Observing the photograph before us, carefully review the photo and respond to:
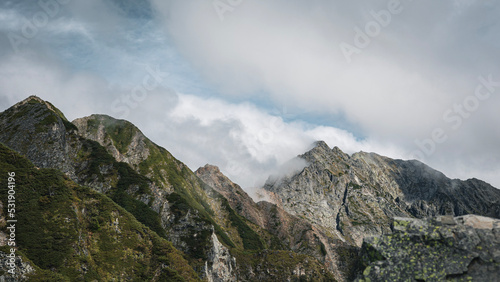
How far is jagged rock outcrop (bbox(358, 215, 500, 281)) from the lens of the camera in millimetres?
14406

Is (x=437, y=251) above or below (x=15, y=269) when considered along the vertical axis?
above

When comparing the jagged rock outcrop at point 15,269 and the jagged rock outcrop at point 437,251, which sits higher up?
the jagged rock outcrop at point 437,251

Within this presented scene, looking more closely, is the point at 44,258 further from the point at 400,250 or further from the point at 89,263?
the point at 400,250

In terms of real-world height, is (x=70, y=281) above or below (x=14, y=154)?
below

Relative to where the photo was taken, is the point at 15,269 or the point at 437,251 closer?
the point at 437,251

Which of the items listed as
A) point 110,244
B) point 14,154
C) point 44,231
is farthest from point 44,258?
point 14,154

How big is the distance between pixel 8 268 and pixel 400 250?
330 ft

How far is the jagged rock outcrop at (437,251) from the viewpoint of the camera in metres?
14.4

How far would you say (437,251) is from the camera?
50.8 feet

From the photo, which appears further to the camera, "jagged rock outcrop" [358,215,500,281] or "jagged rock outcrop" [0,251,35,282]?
"jagged rock outcrop" [0,251,35,282]

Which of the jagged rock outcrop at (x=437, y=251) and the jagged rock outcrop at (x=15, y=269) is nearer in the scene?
the jagged rock outcrop at (x=437, y=251)

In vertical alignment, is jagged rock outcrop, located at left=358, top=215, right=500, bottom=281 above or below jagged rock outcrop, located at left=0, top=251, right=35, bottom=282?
above

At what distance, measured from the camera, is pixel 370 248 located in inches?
681

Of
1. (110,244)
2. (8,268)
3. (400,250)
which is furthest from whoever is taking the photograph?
(110,244)
